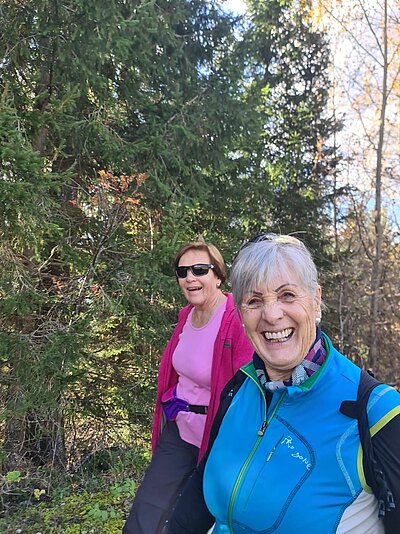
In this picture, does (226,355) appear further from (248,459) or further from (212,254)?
(248,459)

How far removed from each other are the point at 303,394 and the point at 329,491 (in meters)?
0.27

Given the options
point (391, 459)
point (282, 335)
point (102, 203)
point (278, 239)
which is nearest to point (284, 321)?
point (282, 335)

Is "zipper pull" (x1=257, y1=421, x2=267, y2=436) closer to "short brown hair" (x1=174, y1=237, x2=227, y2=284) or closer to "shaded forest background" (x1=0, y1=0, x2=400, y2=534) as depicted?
"short brown hair" (x1=174, y1=237, x2=227, y2=284)

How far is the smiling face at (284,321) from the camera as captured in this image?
60.9 inches

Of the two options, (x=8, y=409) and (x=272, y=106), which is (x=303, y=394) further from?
(x=272, y=106)

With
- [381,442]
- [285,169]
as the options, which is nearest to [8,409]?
[381,442]

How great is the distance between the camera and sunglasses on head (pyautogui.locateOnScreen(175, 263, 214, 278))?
3.08 metres

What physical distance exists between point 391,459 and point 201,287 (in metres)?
1.92

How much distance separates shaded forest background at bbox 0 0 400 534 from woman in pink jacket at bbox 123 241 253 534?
103 centimetres

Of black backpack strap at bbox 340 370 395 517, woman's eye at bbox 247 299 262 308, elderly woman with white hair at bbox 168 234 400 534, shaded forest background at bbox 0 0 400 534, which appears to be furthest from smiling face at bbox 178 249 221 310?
black backpack strap at bbox 340 370 395 517

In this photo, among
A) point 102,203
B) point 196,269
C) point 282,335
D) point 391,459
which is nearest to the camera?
point 391,459

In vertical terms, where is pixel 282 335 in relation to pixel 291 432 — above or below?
above

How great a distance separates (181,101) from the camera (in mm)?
6188

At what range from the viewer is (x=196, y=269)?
122 inches
